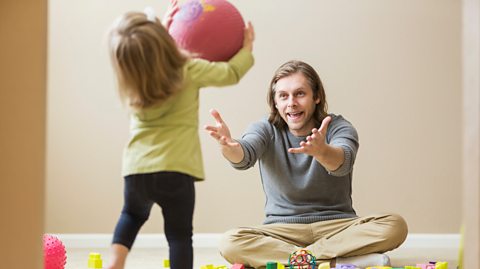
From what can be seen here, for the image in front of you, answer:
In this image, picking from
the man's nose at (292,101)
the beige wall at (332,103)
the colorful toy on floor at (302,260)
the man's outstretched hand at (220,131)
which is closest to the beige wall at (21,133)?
the man's outstretched hand at (220,131)

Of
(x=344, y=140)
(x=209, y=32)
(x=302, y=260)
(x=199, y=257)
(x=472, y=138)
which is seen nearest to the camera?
(x=472, y=138)

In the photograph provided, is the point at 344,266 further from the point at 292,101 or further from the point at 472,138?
the point at 472,138

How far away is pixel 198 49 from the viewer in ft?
4.28

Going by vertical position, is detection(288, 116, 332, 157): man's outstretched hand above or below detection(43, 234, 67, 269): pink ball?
above

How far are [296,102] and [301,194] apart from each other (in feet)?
0.90

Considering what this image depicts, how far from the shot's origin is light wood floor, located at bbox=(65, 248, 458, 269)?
2508 mm

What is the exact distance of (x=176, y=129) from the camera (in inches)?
48.1

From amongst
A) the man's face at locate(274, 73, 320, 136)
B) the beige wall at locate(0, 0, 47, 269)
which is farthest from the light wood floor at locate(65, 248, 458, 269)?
the beige wall at locate(0, 0, 47, 269)

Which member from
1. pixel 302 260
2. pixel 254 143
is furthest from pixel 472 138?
pixel 254 143

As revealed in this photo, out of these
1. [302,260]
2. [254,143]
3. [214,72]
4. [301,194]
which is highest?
[214,72]

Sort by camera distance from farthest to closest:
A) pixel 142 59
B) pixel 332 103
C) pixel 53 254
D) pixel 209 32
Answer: pixel 332 103, pixel 53 254, pixel 209 32, pixel 142 59

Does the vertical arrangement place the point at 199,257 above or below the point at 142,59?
below

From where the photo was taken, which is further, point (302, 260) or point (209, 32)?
point (302, 260)

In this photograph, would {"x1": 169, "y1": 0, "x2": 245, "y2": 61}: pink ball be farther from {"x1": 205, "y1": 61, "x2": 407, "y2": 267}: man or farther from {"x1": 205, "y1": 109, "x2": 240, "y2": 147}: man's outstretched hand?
{"x1": 205, "y1": 61, "x2": 407, "y2": 267}: man
